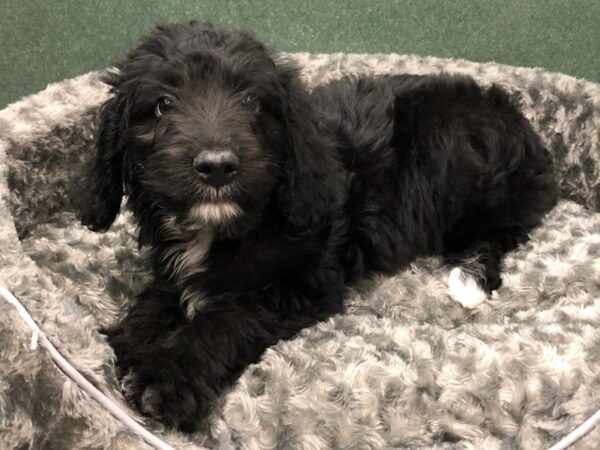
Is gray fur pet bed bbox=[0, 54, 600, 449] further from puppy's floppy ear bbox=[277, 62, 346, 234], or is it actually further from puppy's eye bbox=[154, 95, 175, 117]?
puppy's eye bbox=[154, 95, 175, 117]

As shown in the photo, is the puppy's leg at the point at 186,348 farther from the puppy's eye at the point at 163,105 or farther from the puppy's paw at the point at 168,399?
the puppy's eye at the point at 163,105

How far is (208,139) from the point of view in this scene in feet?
6.05

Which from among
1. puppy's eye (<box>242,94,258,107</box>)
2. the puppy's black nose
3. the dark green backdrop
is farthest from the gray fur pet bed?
the dark green backdrop

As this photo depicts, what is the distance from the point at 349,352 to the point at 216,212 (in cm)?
57

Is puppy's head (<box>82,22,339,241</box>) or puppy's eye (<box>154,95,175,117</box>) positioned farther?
puppy's eye (<box>154,95,175,117</box>)

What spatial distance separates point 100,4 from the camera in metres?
3.68

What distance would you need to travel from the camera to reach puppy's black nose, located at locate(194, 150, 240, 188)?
1777 millimetres

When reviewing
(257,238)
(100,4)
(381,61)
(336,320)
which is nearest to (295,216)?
(257,238)

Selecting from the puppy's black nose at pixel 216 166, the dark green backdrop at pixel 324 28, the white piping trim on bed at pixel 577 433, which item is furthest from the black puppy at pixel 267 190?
the dark green backdrop at pixel 324 28

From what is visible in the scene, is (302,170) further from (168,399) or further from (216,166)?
(168,399)

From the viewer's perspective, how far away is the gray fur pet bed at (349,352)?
171cm

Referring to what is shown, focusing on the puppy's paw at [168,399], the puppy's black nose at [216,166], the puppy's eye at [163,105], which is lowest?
the puppy's paw at [168,399]

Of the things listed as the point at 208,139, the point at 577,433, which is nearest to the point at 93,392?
the point at 208,139

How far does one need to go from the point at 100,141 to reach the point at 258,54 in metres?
0.57
